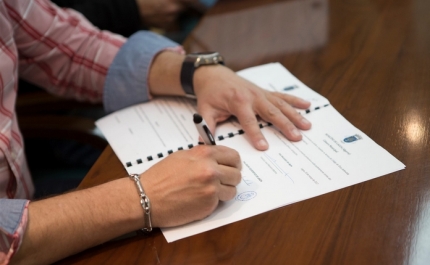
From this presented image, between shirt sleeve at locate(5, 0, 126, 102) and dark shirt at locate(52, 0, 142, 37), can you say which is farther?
dark shirt at locate(52, 0, 142, 37)

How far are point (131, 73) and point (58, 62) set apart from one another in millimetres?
176

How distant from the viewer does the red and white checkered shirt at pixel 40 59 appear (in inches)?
35.3

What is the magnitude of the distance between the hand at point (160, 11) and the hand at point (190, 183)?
1022 mm

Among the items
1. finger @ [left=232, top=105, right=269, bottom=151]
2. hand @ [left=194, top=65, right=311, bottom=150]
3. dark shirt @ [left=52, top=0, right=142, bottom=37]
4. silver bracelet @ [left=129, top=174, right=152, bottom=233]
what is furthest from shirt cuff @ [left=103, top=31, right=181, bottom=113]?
dark shirt @ [left=52, top=0, right=142, bottom=37]

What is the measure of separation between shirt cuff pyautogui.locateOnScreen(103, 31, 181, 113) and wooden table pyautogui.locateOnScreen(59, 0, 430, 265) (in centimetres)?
15

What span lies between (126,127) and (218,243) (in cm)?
38

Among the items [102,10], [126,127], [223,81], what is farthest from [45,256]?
[102,10]

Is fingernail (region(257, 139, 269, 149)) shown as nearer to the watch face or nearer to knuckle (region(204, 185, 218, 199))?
knuckle (region(204, 185, 218, 199))

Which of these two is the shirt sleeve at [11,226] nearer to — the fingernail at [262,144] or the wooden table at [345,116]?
the wooden table at [345,116]

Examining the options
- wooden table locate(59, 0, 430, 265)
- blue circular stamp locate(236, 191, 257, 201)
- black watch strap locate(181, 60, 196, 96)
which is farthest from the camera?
black watch strap locate(181, 60, 196, 96)

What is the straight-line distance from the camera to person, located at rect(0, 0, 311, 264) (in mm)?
649

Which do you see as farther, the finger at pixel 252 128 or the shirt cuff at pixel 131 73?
the shirt cuff at pixel 131 73

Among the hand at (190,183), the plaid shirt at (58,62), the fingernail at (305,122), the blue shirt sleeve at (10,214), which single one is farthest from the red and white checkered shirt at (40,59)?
the fingernail at (305,122)

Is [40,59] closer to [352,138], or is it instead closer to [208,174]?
[208,174]
